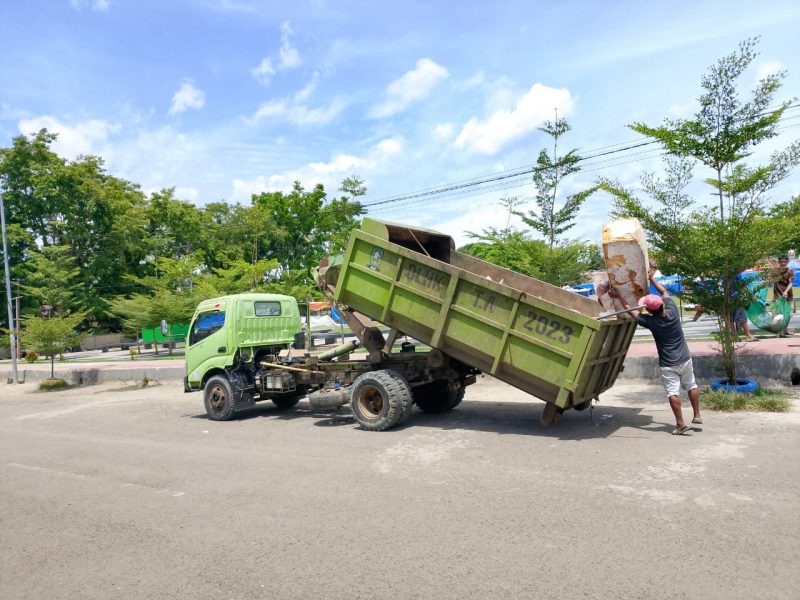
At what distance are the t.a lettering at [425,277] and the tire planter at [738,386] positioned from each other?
499 centimetres

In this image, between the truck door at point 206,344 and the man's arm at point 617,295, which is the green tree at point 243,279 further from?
the man's arm at point 617,295

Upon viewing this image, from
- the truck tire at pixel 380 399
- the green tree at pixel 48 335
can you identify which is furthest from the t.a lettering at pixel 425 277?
the green tree at pixel 48 335

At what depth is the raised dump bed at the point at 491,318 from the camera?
6980 mm

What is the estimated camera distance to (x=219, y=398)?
1052cm

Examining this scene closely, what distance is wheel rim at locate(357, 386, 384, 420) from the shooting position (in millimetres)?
8656

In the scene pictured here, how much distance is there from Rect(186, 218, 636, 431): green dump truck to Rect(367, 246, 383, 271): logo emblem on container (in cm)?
2

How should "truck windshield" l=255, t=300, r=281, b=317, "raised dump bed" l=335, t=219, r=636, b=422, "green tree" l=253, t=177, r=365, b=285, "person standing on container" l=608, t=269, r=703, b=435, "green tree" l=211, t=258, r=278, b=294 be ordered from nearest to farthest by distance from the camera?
"raised dump bed" l=335, t=219, r=636, b=422 → "person standing on container" l=608, t=269, r=703, b=435 → "truck windshield" l=255, t=300, r=281, b=317 → "green tree" l=211, t=258, r=278, b=294 → "green tree" l=253, t=177, r=365, b=285

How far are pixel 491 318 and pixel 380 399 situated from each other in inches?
90.2

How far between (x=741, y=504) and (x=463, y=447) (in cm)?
326

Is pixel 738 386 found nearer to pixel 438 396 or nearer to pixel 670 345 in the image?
pixel 670 345

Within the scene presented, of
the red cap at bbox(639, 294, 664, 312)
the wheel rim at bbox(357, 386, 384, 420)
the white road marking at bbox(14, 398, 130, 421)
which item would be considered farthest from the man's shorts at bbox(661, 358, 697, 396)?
the white road marking at bbox(14, 398, 130, 421)

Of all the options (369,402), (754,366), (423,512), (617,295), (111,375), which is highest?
(617,295)

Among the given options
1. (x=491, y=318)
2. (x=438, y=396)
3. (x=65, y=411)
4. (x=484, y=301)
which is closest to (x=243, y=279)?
(x=65, y=411)

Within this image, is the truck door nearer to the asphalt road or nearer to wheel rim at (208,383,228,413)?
wheel rim at (208,383,228,413)
